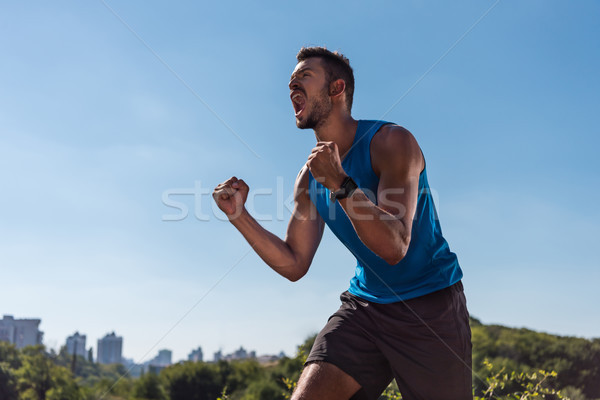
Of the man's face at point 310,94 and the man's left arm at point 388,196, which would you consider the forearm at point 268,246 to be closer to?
the man's face at point 310,94

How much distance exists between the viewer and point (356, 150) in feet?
9.73

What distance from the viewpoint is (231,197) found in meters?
3.33

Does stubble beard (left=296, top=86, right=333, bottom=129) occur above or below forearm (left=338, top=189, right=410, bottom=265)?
above

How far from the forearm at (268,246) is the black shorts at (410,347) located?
0.54m

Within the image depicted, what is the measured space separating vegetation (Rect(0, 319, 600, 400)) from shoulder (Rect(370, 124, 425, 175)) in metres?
31.2

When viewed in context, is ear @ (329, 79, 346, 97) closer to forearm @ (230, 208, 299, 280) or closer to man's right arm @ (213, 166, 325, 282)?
man's right arm @ (213, 166, 325, 282)

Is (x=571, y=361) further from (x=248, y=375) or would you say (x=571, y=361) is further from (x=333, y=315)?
(x=333, y=315)

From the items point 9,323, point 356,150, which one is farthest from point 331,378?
point 9,323

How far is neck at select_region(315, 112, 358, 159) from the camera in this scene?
313 centimetres

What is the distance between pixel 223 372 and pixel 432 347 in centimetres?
4698

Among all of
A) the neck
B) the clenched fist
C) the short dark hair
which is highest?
the short dark hair

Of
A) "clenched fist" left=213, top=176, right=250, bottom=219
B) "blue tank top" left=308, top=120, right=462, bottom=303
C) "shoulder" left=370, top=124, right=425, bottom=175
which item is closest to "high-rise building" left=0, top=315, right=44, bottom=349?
"clenched fist" left=213, top=176, right=250, bottom=219

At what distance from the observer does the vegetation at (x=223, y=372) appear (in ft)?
112

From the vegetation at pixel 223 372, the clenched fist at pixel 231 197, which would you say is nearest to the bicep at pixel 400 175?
the clenched fist at pixel 231 197
